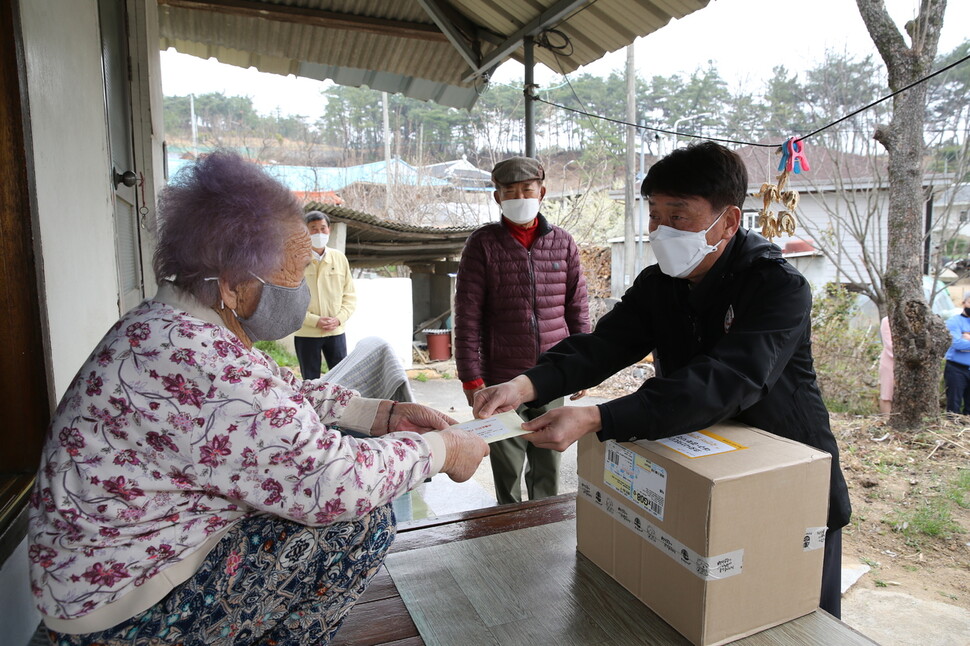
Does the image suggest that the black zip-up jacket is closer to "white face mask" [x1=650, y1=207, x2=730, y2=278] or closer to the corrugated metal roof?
→ "white face mask" [x1=650, y1=207, x2=730, y2=278]

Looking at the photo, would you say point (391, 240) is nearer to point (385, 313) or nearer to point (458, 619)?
point (385, 313)

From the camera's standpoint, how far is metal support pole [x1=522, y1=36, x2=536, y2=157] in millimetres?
3922

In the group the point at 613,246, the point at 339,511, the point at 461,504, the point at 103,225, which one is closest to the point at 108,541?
the point at 339,511

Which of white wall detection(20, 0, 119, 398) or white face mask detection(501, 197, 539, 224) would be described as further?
white face mask detection(501, 197, 539, 224)

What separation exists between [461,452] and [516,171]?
6.58ft

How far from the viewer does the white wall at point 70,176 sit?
1733 millimetres

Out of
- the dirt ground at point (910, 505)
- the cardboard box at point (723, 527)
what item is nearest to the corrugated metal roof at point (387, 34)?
the cardboard box at point (723, 527)

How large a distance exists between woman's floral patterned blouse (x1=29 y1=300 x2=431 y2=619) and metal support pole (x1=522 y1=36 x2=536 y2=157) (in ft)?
10.4

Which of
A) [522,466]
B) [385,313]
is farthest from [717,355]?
[385,313]

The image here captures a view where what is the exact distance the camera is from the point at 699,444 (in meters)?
1.53

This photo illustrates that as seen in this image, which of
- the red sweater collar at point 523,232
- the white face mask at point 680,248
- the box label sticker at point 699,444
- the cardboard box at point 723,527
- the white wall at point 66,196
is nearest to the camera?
the cardboard box at point 723,527

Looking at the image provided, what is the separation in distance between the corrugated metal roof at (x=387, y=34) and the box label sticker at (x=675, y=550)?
2.77 metres

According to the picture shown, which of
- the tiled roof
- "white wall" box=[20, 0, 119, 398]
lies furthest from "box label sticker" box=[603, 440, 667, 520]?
the tiled roof

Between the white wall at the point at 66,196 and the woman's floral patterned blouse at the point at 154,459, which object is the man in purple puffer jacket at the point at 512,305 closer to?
the white wall at the point at 66,196
